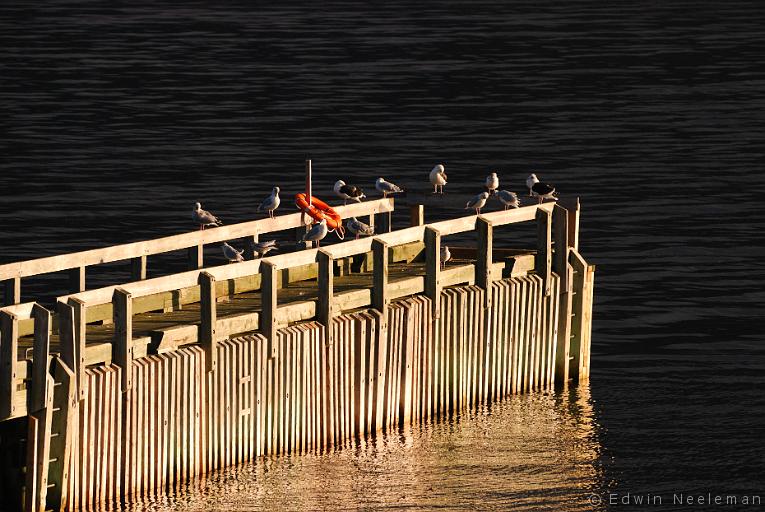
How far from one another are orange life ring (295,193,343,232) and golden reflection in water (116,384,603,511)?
3.72m

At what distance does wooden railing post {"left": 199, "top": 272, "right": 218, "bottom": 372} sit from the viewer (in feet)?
79.5

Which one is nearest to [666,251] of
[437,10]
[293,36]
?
[293,36]

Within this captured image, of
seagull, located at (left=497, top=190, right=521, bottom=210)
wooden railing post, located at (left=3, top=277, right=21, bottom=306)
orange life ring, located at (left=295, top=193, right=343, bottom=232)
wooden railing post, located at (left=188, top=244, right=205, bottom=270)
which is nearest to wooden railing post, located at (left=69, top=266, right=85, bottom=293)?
wooden railing post, located at (left=3, top=277, right=21, bottom=306)

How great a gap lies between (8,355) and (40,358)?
0.40 m

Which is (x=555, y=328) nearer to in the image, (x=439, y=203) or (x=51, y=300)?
(x=439, y=203)

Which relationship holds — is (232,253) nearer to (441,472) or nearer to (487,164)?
(441,472)

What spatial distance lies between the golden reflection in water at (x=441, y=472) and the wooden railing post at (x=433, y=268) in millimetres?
1732

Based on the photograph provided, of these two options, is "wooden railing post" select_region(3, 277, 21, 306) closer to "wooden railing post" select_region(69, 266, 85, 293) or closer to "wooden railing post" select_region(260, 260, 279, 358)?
"wooden railing post" select_region(69, 266, 85, 293)

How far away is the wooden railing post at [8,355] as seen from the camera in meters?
22.0

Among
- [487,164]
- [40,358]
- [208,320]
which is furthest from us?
[487,164]

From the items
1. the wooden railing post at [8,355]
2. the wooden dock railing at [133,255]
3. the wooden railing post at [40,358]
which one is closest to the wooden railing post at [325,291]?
the wooden dock railing at [133,255]

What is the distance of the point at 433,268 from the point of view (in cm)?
2786

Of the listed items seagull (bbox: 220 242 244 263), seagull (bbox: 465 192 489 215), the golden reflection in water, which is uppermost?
seagull (bbox: 465 192 489 215)

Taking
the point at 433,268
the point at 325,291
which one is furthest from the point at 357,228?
the point at 325,291
